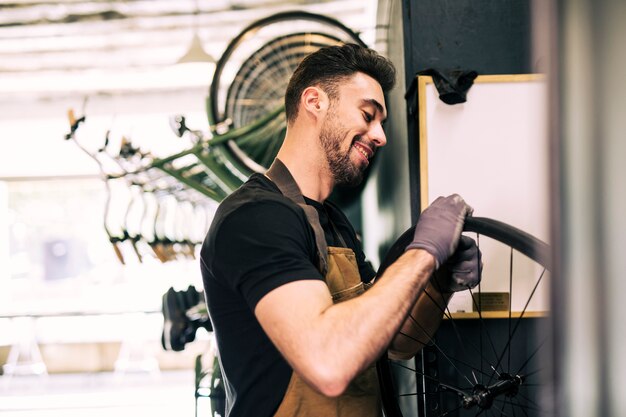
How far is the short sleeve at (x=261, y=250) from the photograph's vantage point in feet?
3.51

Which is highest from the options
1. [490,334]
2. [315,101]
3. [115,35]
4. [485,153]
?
[115,35]

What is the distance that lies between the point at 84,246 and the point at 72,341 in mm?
1136

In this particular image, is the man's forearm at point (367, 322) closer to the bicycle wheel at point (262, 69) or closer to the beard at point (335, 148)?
the beard at point (335, 148)

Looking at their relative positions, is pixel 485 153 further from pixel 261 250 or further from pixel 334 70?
pixel 261 250

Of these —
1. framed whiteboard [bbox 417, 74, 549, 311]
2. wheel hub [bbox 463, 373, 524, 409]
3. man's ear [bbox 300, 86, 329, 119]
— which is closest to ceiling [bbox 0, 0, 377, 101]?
framed whiteboard [bbox 417, 74, 549, 311]

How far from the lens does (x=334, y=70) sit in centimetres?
153

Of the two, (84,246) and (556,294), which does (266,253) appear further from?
(84,246)

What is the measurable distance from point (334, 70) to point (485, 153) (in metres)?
0.51

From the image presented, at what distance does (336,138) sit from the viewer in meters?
1.50

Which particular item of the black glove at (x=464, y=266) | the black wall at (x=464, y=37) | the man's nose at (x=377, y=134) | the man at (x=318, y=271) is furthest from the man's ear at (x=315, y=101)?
the black glove at (x=464, y=266)

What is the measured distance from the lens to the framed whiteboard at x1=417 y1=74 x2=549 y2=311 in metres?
1.67

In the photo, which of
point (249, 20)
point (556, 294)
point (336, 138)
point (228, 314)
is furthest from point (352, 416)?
point (249, 20)

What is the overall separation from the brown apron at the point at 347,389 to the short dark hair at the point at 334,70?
21cm

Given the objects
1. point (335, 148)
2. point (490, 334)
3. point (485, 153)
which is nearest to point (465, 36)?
point (485, 153)
